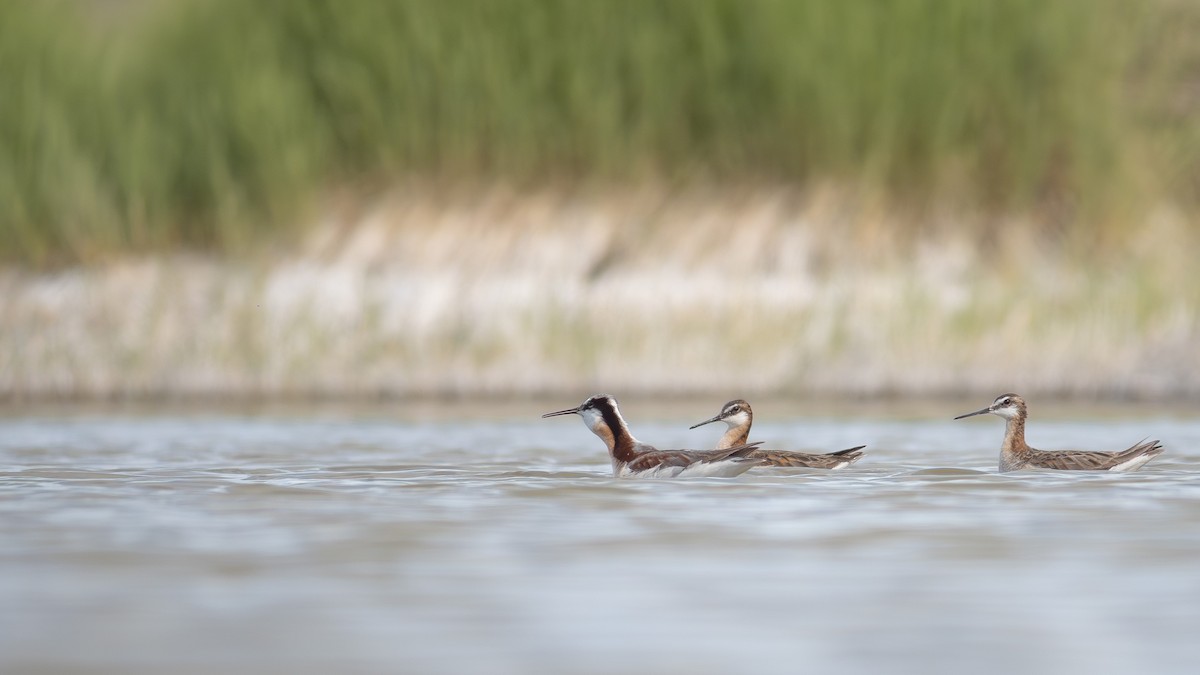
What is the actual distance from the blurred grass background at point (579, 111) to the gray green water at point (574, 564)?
24.5 ft

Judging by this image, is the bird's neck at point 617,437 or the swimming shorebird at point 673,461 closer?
the swimming shorebird at point 673,461

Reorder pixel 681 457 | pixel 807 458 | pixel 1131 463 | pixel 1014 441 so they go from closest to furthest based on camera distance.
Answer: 1. pixel 1131 463
2. pixel 681 457
3. pixel 807 458
4. pixel 1014 441

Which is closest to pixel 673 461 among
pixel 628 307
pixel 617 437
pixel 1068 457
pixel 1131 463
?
pixel 617 437

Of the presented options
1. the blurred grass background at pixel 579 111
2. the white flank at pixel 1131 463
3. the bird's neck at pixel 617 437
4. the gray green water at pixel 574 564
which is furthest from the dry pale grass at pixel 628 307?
the white flank at pixel 1131 463

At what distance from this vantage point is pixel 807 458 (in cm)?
1014

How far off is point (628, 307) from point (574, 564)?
10786mm

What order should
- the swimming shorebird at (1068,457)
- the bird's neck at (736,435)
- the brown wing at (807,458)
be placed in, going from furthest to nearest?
the bird's neck at (736,435), the brown wing at (807,458), the swimming shorebird at (1068,457)

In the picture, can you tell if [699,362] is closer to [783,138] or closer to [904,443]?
[783,138]

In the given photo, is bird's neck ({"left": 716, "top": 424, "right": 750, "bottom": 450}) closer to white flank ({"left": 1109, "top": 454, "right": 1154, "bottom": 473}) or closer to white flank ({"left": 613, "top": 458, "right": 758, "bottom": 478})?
white flank ({"left": 613, "top": 458, "right": 758, "bottom": 478})

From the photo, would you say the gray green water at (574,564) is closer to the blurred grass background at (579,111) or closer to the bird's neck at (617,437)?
the bird's neck at (617,437)

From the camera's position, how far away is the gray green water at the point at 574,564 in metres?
5.21

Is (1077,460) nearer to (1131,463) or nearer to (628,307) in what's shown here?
(1131,463)

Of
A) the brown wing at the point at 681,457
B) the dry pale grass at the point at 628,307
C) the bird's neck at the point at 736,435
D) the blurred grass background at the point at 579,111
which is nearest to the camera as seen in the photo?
the brown wing at the point at 681,457

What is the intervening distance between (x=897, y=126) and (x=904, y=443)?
291 inches
